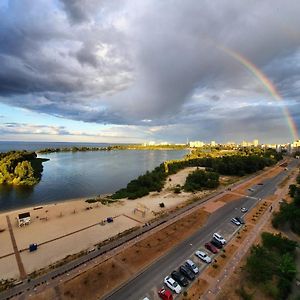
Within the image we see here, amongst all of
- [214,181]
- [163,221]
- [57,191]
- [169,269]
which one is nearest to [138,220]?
[163,221]

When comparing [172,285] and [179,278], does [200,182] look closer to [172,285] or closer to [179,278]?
[179,278]

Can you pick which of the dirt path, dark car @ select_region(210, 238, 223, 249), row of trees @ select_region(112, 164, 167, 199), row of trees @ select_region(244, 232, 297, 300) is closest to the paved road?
dark car @ select_region(210, 238, 223, 249)

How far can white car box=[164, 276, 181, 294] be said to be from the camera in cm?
1934

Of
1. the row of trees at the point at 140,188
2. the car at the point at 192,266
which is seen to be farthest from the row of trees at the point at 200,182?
the car at the point at 192,266

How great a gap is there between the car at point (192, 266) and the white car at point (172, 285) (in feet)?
8.87

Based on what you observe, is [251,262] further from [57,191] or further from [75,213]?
[57,191]

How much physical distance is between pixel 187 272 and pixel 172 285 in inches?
89.5

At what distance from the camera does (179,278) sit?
20516 mm

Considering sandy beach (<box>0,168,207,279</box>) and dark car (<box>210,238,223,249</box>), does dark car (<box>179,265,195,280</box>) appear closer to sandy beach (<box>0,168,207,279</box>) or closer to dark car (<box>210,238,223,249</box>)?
dark car (<box>210,238,223,249</box>)

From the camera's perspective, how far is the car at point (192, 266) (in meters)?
22.0

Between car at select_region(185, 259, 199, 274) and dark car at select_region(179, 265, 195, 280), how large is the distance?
405 millimetres

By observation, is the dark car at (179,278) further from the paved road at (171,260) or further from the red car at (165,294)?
the red car at (165,294)

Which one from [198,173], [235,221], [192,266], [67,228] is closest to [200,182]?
[198,173]

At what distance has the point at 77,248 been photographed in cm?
2852
